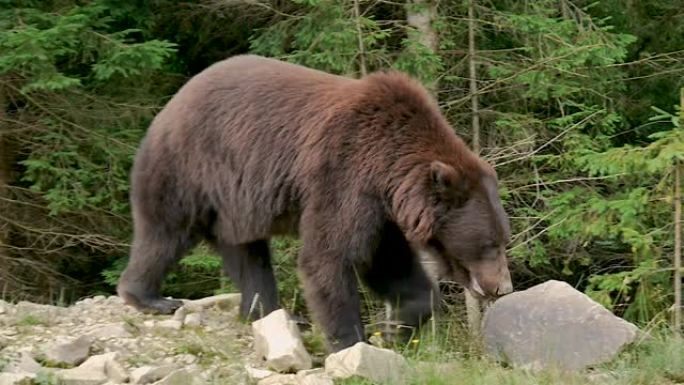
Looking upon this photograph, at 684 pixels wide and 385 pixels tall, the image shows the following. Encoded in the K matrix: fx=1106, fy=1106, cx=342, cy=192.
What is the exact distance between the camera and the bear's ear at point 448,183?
294 inches

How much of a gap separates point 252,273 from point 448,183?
6.79 feet

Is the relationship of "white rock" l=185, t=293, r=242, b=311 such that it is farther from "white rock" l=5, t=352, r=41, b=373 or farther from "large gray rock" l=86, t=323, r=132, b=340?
"white rock" l=5, t=352, r=41, b=373

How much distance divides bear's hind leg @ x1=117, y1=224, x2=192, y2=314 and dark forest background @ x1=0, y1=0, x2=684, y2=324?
2.52 meters

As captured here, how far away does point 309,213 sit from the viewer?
25.4 ft

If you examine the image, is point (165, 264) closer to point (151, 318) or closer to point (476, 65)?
point (151, 318)

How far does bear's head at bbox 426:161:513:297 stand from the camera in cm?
750

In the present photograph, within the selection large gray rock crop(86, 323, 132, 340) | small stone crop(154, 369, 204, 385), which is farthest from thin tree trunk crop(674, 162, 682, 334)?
large gray rock crop(86, 323, 132, 340)

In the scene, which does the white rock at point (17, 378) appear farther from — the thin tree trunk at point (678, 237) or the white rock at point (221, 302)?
the thin tree trunk at point (678, 237)

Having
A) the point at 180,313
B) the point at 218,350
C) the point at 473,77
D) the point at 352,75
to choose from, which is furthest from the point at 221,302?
the point at 473,77

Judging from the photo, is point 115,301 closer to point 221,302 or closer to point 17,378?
point 221,302

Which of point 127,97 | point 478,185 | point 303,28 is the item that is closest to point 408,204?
point 478,185

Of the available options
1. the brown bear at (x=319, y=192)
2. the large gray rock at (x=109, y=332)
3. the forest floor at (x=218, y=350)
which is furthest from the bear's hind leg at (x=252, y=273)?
the large gray rock at (x=109, y=332)

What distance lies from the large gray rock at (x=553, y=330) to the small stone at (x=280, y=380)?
1.47 meters

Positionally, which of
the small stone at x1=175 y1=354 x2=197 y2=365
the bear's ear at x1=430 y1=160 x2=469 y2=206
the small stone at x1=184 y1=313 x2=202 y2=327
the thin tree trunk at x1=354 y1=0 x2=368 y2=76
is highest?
the thin tree trunk at x1=354 y1=0 x2=368 y2=76
